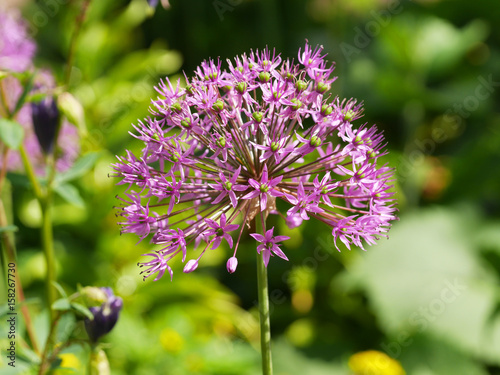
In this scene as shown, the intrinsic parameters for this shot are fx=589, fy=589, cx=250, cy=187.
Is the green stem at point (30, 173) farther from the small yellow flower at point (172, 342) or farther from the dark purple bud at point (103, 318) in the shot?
the small yellow flower at point (172, 342)

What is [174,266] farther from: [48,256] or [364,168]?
[364,168]

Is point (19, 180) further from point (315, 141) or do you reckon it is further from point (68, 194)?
point (315, 141)

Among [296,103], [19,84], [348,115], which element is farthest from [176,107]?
[19,84]

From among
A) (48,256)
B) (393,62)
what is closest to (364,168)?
(48,256)

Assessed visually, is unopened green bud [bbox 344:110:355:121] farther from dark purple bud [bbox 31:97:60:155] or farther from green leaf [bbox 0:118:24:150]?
dark purple bud [bbox 31:97:60:155]

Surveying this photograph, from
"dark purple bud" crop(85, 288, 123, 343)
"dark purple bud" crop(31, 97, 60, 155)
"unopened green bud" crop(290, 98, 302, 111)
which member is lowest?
"dark purple bud" crop(85, 288, 123, 343)

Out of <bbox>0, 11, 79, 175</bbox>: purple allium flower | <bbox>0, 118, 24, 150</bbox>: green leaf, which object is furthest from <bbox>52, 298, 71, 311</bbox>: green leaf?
<bbox>0, 11, 79, 175</bbox>: purple allium flower
